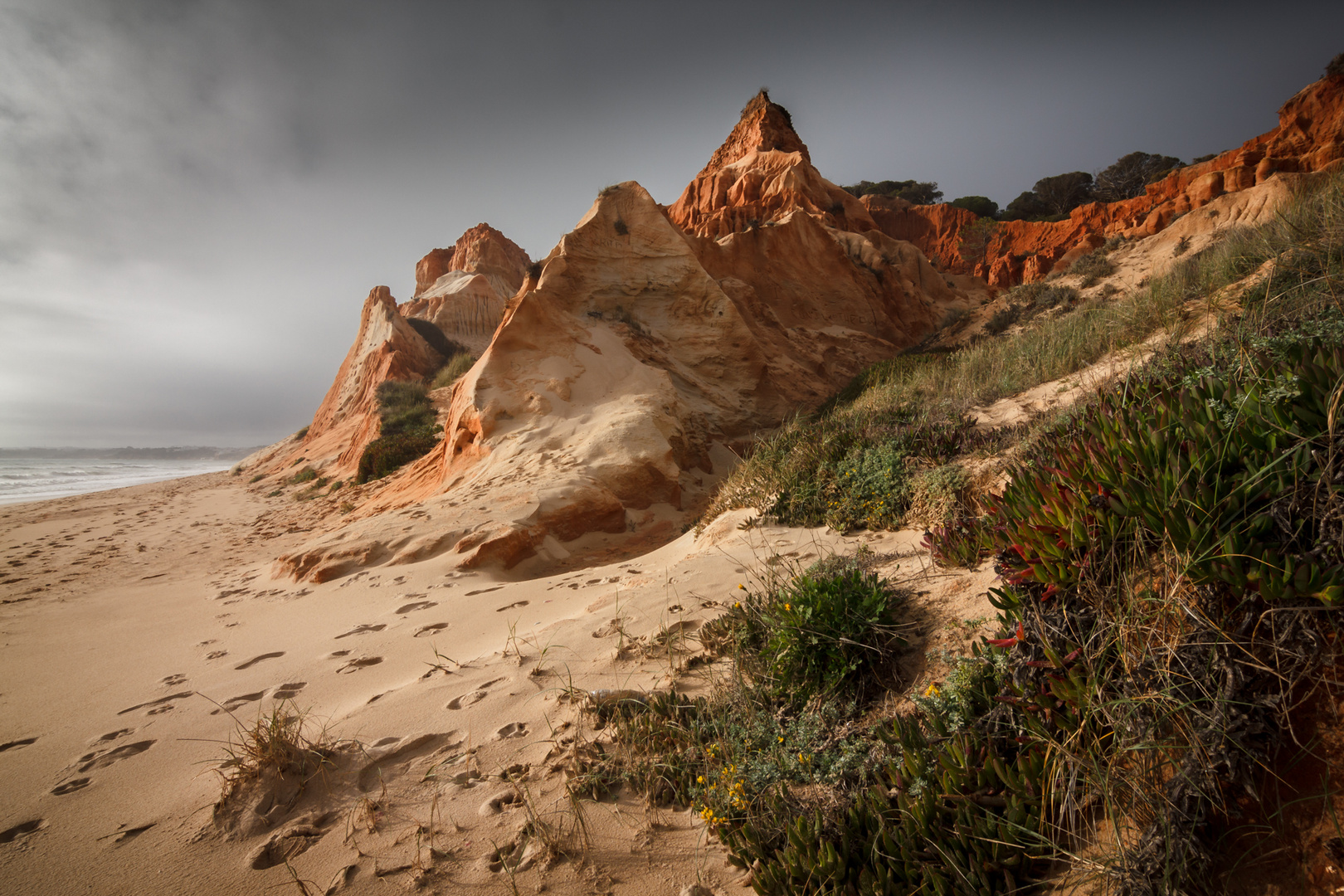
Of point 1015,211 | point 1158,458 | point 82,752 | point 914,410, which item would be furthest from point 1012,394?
point 1015,211

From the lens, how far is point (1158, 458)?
1.90m

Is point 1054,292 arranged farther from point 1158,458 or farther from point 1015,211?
point 1015,211

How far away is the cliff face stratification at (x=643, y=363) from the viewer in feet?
23.2

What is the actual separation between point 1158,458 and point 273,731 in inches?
148

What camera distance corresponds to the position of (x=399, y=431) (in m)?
15.0

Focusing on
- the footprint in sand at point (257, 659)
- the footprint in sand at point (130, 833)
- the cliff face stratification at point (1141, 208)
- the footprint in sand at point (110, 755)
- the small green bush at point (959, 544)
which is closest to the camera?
the footprint in sand at point (130, 833)

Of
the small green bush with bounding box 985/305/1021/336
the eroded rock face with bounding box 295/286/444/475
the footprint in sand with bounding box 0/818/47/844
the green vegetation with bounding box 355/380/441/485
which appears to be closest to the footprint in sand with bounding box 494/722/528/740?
the footprint in sand with bounding box 0/818/47/844

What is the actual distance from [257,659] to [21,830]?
6.00 feet

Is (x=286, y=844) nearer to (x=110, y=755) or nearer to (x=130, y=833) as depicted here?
(x=130, y=833)

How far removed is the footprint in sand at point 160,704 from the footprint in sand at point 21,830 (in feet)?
3.41

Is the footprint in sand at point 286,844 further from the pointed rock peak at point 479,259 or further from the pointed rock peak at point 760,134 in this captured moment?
the pointed rock peak at point 479,259

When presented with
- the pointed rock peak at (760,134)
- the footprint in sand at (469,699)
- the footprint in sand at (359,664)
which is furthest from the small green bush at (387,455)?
the pointed rock peak at (760,134)

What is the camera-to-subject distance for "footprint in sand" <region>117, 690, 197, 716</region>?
3113 millimetres

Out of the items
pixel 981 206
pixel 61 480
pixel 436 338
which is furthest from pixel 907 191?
pixel 61 480
